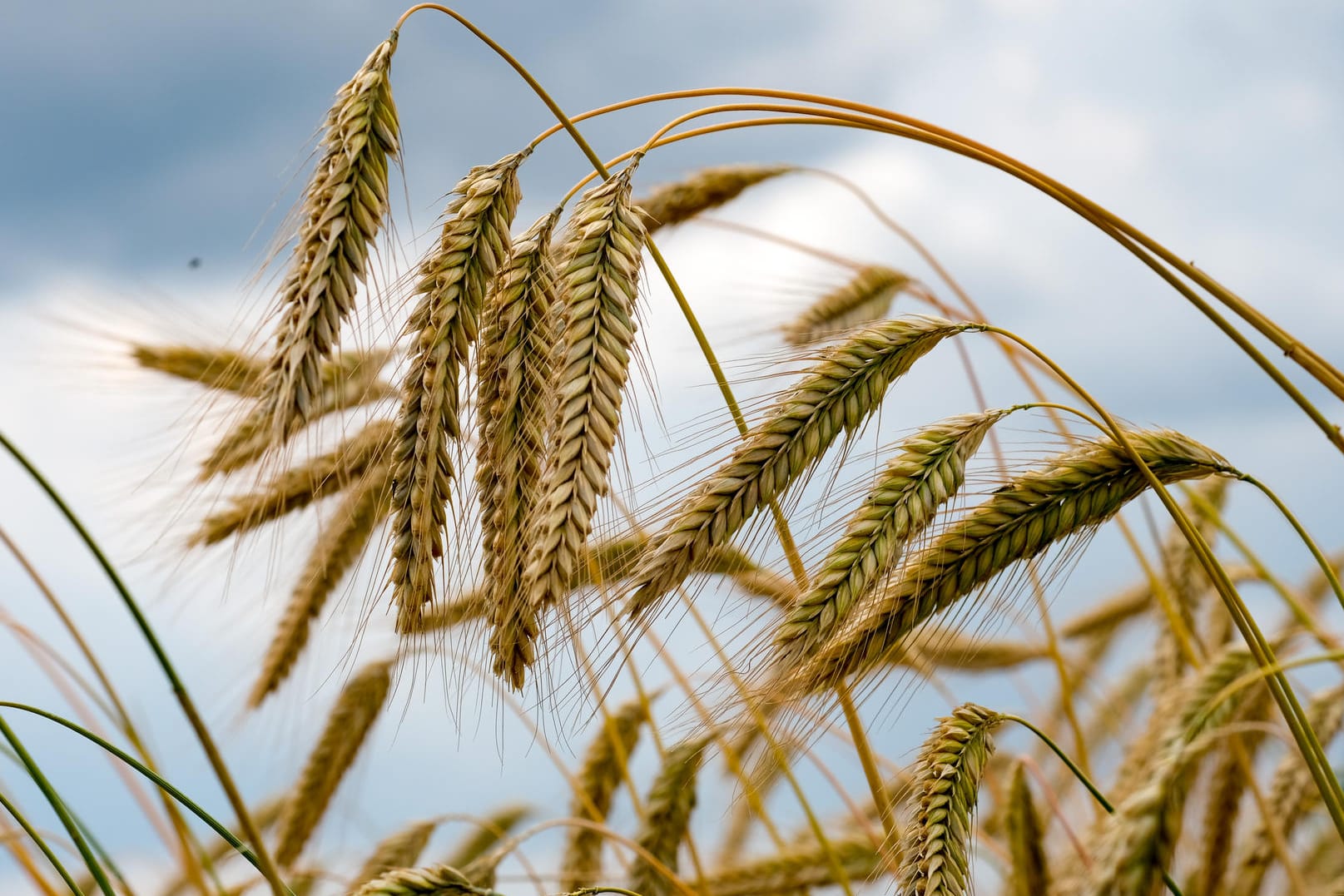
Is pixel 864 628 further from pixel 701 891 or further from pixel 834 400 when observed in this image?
pixel 701 891

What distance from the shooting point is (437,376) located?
1.50 m

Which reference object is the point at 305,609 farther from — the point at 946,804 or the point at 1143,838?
the point at 1143,838

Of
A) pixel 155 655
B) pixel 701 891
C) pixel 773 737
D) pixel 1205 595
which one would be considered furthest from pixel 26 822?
pixel 1205 595

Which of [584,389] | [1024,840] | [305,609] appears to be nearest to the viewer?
[584,389]

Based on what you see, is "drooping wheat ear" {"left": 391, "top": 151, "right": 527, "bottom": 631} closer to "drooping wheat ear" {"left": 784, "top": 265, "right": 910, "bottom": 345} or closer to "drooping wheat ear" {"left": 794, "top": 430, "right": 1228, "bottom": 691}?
"drooping wheat ear" {"left": 794, "top": 430, "right": 1228, "bottom": 691}

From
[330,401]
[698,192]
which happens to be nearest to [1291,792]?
[698,192]

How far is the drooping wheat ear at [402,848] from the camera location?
110 inches

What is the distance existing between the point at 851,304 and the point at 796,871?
1.62 m

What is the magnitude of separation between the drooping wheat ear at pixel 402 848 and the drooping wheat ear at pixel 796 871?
0.76 meters

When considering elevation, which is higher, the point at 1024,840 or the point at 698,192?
the point at 698,192

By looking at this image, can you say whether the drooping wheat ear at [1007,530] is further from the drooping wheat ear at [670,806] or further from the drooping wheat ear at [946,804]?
the drooping wheat ear at [670,806]

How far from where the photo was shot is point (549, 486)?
4.68ft

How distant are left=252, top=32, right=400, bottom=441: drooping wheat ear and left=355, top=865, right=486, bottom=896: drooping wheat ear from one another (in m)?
0.62

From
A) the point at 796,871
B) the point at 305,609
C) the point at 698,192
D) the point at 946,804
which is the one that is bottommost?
the point at 796,871
